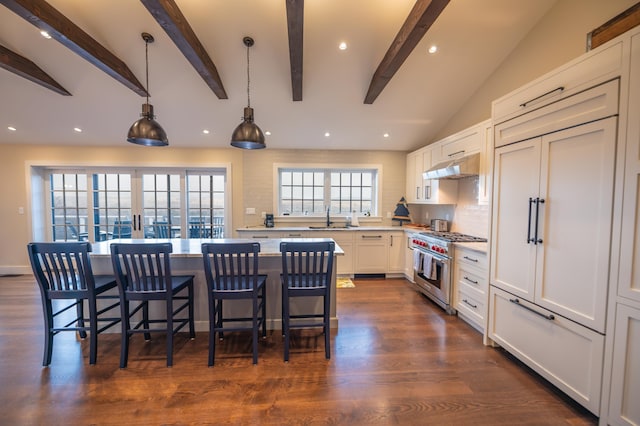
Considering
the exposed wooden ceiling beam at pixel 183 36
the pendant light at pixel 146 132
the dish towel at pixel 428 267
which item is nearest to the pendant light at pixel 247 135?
the pendant light at pixel 146 132

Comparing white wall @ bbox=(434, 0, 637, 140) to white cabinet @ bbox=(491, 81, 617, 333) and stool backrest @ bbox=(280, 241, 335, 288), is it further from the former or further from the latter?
stool backrest @ bbox=(280, 241, 335, 288)

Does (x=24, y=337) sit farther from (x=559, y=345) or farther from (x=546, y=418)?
(x=559, y=345)

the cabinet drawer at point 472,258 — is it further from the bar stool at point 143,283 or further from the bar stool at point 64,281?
the bar stool at point 64,281

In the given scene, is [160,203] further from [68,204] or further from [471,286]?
[471,286]

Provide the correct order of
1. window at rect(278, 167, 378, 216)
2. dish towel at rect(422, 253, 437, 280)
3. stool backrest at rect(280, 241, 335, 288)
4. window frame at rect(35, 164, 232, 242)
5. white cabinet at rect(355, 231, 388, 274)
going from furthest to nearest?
1. window at rect(278, 167, 378, 216)
2. window frame at rect(35, 164, 232, 242)
3. white cabinet at rect(355, 231, 388, 274)
4. dish towel at rect(422, 253, 437, 280)
5. stool backrest at rect(280, 241, 335, 288)

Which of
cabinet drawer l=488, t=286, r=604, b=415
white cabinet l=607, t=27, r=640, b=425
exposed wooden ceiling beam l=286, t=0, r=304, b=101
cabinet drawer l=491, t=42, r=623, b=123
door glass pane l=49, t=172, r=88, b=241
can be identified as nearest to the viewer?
white cabinet l=607, t=27, r=640, b=425

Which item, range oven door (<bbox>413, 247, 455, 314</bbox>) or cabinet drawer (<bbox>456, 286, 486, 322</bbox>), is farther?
range oven door (<bbox>413, 247, 455, 314</bbox>)

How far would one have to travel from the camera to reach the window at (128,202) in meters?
4.75

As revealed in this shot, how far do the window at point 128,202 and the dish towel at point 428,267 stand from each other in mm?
3696

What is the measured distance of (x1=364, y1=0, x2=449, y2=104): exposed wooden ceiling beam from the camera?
2.00 m

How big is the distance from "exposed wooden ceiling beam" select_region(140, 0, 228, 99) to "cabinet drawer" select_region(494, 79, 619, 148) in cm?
295

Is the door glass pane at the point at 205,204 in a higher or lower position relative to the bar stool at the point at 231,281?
higher

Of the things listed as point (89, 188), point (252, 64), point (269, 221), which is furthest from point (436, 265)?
point (89, 188)

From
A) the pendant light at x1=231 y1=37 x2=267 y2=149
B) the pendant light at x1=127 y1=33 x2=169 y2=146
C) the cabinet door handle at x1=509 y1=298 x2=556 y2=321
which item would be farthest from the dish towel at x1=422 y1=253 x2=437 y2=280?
the pendant light at x1=127 y1=33 x2=169 y2=146
